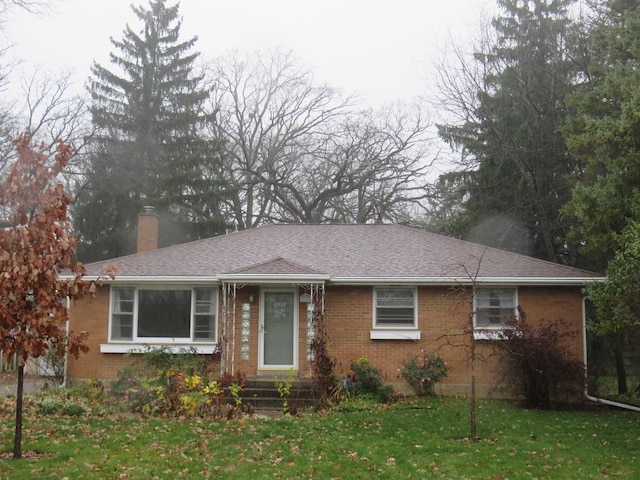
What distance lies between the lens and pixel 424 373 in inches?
598

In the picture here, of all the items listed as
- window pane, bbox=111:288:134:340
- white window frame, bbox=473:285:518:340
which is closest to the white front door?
window pane, bbox=111:288:134:340

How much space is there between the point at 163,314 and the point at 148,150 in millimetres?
18038

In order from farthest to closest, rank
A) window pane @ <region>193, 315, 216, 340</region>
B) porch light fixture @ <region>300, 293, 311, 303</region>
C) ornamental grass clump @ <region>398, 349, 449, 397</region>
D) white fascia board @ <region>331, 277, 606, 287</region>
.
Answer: window pane @ <region>193, 315, 216, 340</region> → porch light fixture @ <region>300, 293, 311, 303</region> → white fascia board @ <region>331, 277, 606, 287</region> → ornamental grass clump @ <region>398, 349, 449, 397</region>

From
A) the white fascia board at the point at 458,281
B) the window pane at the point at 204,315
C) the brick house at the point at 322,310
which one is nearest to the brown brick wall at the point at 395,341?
the brick house at the point at 322,310

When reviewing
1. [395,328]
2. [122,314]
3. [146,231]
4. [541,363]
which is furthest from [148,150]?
[541,363]

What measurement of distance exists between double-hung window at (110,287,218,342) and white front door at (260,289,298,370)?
48.8 inches

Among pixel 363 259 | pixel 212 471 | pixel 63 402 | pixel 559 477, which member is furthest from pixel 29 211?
pixel 363 259

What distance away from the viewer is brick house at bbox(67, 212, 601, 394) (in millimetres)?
15617

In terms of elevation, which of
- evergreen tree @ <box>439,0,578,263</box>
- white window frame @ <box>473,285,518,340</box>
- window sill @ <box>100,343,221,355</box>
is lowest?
window sill @ <box>100,343,221,355</box>

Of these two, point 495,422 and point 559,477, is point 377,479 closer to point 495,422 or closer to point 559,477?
point 559,477

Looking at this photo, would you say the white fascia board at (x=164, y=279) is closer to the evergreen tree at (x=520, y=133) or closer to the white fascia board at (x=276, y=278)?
the white fascia board at (x=276, y=278)

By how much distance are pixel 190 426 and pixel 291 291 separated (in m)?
5.47

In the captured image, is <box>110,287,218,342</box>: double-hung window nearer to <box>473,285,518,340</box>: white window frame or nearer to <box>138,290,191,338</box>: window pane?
<box>138,290,191,338</box>: window pane

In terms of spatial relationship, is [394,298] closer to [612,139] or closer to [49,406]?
[612,139]
